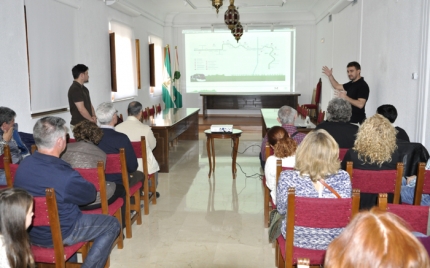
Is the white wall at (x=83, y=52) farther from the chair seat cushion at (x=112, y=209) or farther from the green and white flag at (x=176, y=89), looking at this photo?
the chair seat cushion at (x=112, y=209)

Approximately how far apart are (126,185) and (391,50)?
4.10m

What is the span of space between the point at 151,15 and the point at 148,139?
24.4 ft

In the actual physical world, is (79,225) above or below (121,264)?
above

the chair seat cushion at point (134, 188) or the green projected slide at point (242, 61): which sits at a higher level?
the green projected slide at point (242, 61)

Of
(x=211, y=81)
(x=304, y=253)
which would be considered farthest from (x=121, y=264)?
(x=211, y=81)

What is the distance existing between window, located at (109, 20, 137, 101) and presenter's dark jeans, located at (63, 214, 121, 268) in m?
5.89

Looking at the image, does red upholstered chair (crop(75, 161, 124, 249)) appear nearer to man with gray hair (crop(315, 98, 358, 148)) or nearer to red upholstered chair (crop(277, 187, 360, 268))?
red upholstered chair (crop(277, 187, 360, 268))

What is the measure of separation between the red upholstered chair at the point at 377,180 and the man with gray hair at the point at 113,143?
197cm

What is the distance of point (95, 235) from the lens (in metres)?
2.59

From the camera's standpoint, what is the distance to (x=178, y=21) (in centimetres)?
1307

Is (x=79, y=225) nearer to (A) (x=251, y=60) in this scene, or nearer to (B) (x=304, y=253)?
(B) (x=304, y=253)

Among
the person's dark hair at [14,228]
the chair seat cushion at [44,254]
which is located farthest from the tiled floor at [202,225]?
the person's dark hair at [14,228]

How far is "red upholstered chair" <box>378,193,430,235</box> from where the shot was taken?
72.6 inches

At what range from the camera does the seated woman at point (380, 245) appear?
0.85 meters
